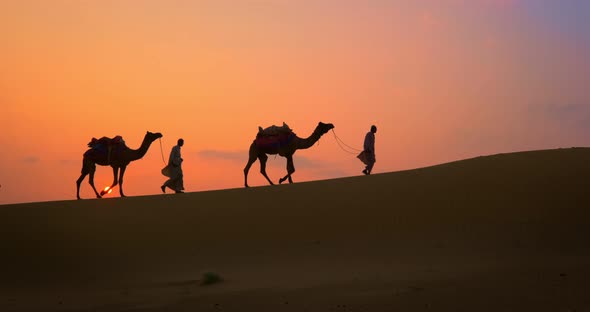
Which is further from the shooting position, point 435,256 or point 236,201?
point 236,201

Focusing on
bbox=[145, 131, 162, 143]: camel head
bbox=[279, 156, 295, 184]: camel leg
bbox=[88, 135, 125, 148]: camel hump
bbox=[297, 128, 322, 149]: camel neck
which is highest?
bbox=[145, 131, 162, 143]: camel head

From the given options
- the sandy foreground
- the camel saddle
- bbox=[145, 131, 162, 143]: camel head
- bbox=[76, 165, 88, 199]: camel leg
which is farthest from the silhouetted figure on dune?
bbox=[76, 165, 88, 199]: camel leg

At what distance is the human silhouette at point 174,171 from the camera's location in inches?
853

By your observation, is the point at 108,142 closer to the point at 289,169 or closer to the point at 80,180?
the point at 80,180

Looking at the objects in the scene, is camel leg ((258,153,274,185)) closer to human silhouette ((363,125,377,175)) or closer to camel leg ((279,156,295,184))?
camel leg ((279,156,295,184))

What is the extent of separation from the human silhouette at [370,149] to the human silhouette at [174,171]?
16.2 ft

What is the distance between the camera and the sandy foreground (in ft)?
33.6

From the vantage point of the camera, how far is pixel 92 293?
13.1m

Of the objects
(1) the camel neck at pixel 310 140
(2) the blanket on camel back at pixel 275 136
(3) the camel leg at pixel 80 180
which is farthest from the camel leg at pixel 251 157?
(3) the camel leg at pixel 80 180

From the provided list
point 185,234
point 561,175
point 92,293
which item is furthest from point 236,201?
point 561,175

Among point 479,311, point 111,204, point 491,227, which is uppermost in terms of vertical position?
point 111,204

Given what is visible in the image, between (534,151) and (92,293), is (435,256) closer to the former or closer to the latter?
(92,293)

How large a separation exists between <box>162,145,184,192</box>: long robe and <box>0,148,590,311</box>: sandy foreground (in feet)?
5.64

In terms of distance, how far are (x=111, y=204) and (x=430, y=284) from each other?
10.8 m
